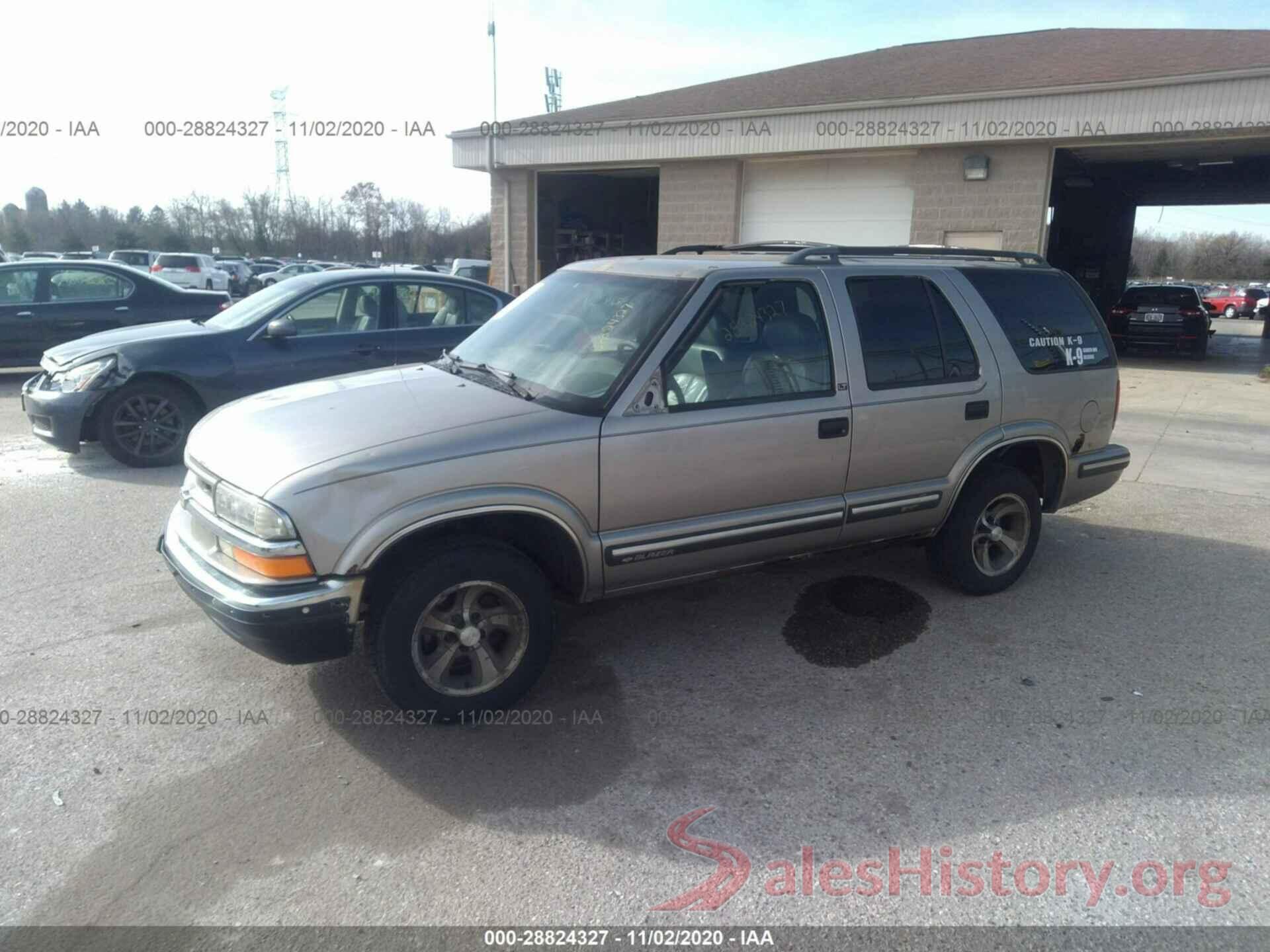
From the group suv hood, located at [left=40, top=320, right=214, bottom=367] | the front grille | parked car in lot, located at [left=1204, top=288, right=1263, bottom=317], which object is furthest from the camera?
parked car in lot, located at [left=1204, top=288, right=1263, bottom=317]

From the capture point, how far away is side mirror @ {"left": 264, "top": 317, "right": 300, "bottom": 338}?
7.53m

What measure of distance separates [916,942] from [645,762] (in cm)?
117

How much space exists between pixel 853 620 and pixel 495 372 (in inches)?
88.6

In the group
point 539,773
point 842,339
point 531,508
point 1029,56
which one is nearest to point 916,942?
point 539,773

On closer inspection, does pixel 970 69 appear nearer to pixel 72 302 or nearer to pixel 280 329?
pixel 280 329

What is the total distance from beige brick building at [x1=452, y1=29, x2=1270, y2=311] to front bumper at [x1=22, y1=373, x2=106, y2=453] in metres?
A: 12.0

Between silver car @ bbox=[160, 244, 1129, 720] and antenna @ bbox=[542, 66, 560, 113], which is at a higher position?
antenna @ bbox=[542, 66, 560, 113]

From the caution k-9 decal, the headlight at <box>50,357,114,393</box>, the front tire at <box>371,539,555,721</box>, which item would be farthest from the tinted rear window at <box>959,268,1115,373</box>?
the headlight at <box>50,357,114,393</box>

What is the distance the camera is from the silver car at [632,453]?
133 inches

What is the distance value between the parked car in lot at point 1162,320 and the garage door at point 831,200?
5.73 metres

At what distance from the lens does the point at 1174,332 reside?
60.6 feet

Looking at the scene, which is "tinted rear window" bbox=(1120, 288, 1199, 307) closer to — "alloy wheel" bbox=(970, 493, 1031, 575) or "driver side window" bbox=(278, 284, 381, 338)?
"alloy wheel" bbox=(970, 493, 1031, 575)

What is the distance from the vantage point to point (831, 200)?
673 inches

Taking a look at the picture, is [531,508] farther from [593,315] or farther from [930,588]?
[930,588]
